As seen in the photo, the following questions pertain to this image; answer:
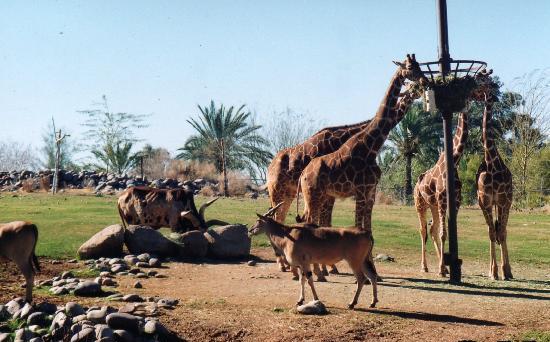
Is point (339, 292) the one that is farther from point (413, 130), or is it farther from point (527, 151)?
point (413, 130)

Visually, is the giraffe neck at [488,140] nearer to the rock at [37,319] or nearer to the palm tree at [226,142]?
the rock at [37,319]

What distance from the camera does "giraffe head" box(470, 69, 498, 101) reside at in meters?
12.8

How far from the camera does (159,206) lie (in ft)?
59.3

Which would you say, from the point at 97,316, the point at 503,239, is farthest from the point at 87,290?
the point at 503,239

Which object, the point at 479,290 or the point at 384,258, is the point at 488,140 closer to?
the point at 479,290

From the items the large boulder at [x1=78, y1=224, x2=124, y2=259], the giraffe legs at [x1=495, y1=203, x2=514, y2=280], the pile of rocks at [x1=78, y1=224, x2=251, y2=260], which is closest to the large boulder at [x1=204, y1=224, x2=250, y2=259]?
the pile of rocks at [x1=78, y1=224, x2=251, y2=260]

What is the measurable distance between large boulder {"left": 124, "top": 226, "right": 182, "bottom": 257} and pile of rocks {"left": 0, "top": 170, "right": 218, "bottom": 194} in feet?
88.5

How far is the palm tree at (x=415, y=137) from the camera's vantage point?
137 feet

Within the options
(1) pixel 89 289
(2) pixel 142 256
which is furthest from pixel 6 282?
(2) pixel 142 256

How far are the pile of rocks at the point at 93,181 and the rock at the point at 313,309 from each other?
33.4 meters

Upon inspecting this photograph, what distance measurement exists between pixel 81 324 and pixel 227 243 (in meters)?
7.46

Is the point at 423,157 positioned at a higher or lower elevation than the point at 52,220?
higher

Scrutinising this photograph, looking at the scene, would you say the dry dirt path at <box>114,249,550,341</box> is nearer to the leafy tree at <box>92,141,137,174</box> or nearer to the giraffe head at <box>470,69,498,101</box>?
the giraffe head at <box>470,69,498,101</box>

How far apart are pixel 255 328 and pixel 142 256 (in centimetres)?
631
